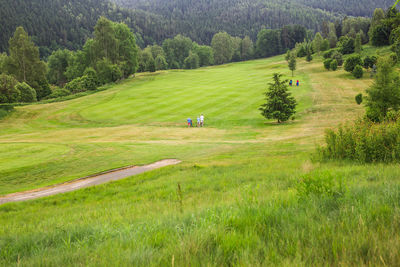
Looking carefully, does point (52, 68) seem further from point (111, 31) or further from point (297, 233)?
point (297, 233)

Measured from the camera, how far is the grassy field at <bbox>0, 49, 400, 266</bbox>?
83.4 inches

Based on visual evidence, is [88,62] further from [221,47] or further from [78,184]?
[221,47]

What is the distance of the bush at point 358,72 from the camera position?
56375mm

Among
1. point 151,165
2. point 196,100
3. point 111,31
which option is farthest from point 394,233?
point 111,31

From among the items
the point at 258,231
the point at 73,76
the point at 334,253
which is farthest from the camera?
the point at 73,76

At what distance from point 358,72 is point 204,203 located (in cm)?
6343

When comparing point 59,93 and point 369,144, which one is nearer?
point 369,144

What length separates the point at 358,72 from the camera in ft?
186

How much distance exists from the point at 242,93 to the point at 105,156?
38068mm

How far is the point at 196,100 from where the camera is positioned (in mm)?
49812

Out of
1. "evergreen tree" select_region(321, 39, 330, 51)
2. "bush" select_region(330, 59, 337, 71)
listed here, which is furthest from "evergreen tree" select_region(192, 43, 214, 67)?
"bush" select_region(330, 59, 337, 71)

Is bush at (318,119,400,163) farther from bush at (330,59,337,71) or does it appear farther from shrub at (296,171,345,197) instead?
bush at (330,59,337,71)

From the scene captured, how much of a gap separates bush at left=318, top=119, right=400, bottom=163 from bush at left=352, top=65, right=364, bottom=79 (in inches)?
2188

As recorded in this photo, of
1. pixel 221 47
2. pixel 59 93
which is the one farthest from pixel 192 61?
pixel 59 93
